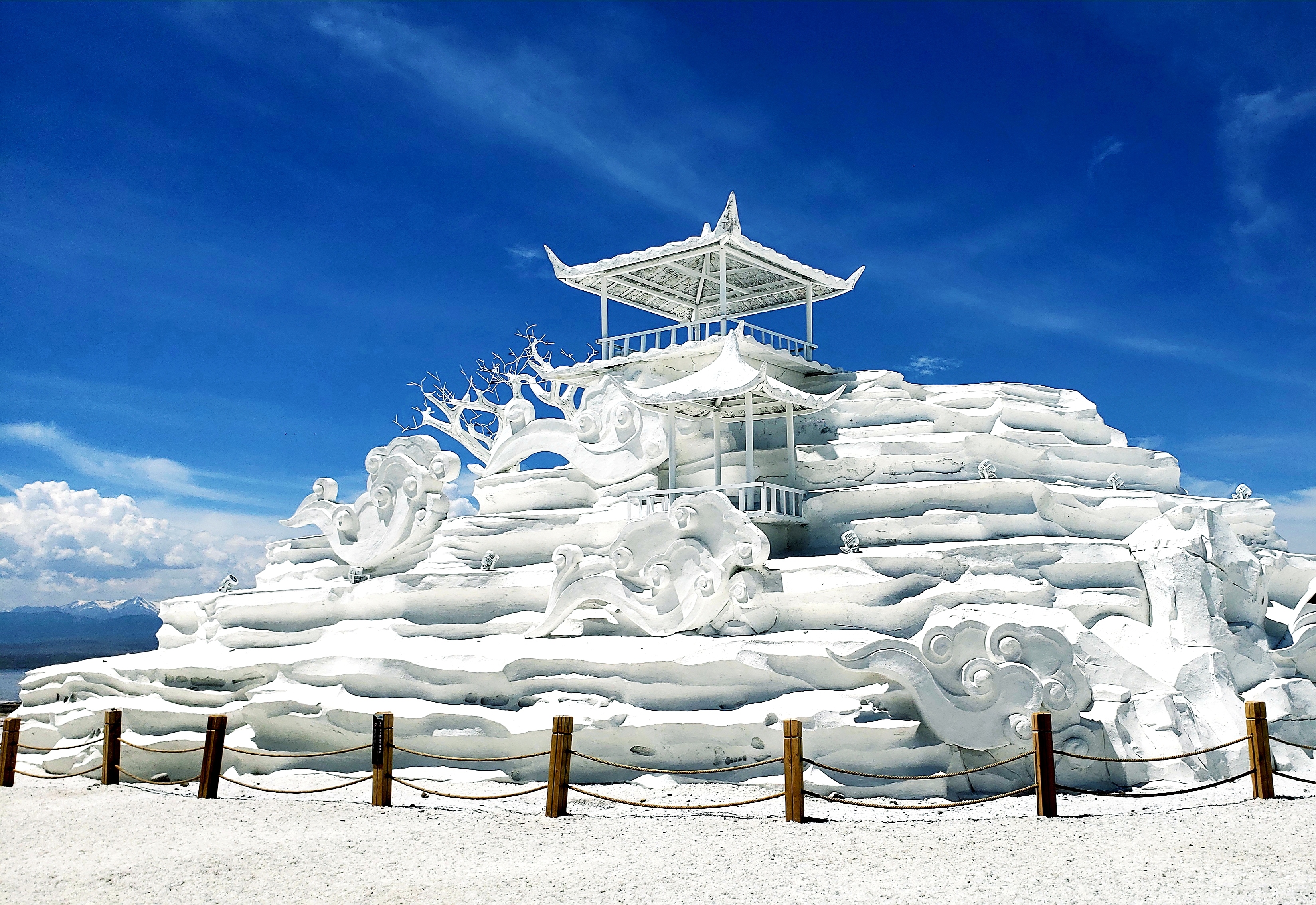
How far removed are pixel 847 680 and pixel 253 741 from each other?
7.72 metres

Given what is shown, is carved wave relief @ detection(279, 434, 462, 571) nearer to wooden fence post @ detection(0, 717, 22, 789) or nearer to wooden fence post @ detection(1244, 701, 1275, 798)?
wooden fence post @ detection(0, 717, 22, 789)

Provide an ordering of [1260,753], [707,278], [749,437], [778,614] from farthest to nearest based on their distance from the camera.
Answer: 1. [707,278]
2. [749,437]
3. [778,614]
4. [1260,753]

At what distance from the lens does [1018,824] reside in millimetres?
8930

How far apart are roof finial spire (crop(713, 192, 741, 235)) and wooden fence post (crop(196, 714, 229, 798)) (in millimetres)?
10828

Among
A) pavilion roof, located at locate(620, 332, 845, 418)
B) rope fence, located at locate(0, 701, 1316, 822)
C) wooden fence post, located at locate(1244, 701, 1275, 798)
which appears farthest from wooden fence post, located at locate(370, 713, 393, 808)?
wooden fence post, located at locate(1244, 701, 1275, 798)

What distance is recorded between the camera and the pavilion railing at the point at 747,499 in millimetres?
14141

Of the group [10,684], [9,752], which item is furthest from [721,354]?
[10,684]

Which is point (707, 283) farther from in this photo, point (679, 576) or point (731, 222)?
point (679, 576)

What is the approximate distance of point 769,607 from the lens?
1255 centimetres

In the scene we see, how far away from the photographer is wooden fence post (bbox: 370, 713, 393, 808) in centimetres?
1023

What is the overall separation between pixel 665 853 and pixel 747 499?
7001 millimetres

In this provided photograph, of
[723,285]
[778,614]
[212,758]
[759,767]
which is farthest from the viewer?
[723,285]

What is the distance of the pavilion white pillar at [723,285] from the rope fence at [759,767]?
8.48 m

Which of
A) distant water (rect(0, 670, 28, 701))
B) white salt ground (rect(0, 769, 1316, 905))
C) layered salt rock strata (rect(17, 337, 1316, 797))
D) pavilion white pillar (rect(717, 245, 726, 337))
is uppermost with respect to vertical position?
pavilion white pillar (rect(717, 245, 726, 337))
